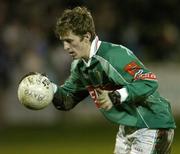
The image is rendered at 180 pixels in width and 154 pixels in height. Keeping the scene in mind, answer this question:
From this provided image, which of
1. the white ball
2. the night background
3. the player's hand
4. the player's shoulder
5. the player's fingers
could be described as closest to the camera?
the player's hand

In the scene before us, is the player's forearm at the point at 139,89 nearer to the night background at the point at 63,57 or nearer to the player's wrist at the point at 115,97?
the player's wrist at the point at 115,97

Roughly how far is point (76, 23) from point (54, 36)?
1065cm

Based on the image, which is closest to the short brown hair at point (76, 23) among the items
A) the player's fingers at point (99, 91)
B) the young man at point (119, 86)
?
the young man at point (119, 86)

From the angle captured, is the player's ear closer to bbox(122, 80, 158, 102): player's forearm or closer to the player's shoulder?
the player's shoulder

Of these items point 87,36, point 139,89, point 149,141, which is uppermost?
point 87,36

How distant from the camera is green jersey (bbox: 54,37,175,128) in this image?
761 cm

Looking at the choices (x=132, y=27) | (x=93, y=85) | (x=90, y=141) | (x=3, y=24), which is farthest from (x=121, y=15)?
(x=93, y=85)

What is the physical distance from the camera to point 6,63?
1672cm

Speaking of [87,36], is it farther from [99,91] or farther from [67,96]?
[67,96]

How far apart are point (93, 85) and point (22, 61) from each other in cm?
918

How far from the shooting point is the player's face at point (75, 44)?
7680mm

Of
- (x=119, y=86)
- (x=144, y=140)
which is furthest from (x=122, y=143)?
(x=119, y=86)

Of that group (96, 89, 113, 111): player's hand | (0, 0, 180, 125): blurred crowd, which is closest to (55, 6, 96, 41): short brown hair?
(96, 89, 113, 111): player's hand

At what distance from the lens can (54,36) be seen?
60.1 feet
